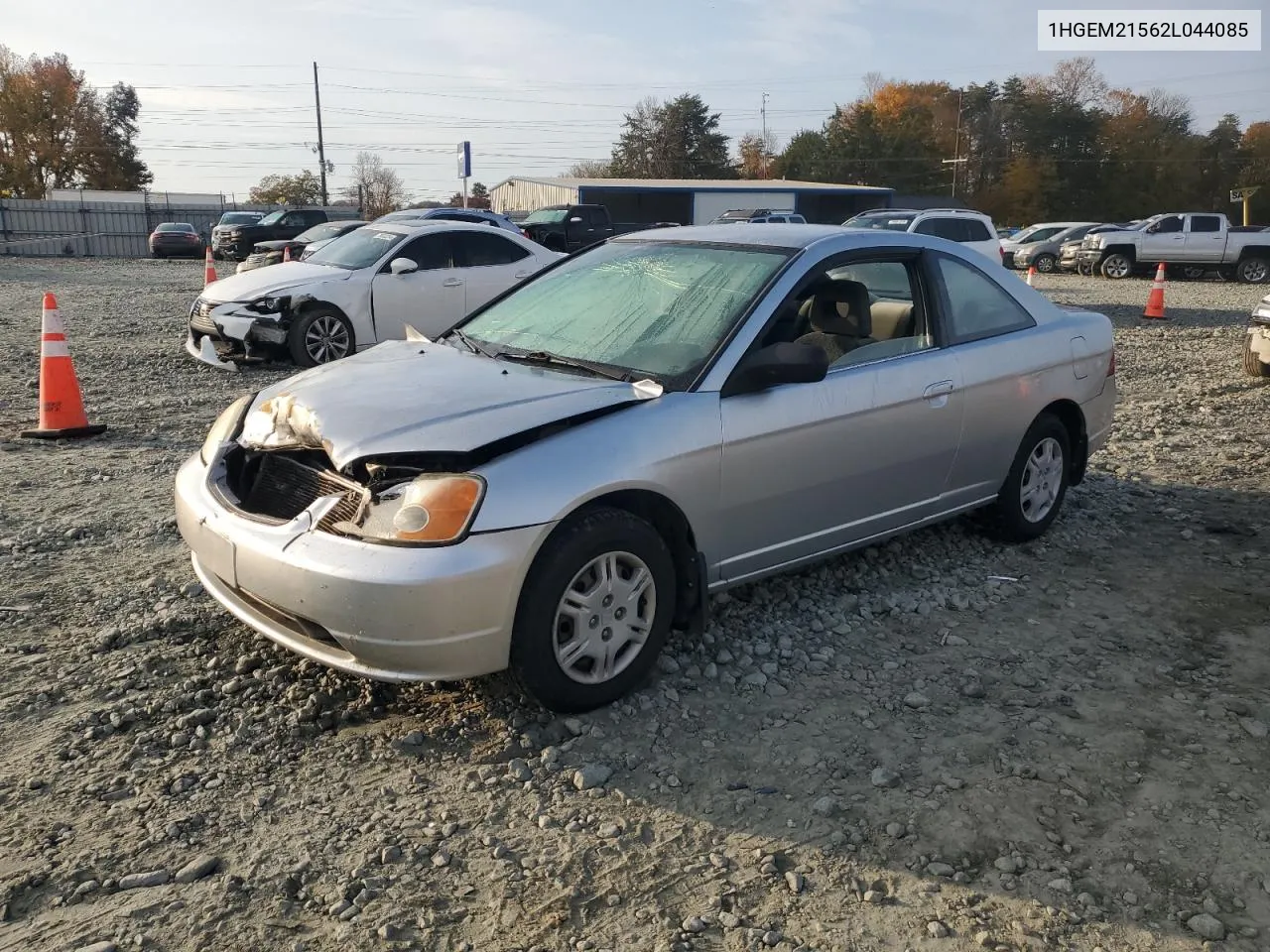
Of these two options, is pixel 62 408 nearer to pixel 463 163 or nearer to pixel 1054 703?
pixel 1054 703

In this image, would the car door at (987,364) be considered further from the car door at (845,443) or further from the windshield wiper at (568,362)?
the windshield wiper at (568,362)

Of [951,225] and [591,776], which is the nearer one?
[591,776]

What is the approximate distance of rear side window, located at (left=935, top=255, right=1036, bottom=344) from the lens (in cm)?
486

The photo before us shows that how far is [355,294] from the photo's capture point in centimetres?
1026

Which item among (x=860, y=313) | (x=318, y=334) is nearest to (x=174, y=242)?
(x=318, y=334)

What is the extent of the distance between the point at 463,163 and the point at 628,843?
92.3 feet

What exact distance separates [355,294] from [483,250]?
159cm

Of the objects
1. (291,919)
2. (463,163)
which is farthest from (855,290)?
(463,163)

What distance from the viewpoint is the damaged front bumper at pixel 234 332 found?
9.88m

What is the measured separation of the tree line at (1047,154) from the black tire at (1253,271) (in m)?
49.3

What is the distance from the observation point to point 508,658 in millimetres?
3293

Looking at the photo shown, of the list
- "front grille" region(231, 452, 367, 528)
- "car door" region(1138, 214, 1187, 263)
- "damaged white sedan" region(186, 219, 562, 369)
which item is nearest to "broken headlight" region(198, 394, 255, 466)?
"front grille" region(231, 452, 367, 528)

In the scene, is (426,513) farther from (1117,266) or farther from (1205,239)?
(1205,239)

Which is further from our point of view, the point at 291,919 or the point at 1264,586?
the point at 1264,586
